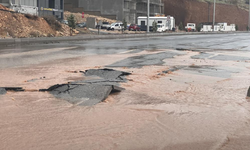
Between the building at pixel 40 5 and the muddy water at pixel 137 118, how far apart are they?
3848 cm

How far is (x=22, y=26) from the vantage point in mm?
31312

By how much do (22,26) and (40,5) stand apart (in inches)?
905

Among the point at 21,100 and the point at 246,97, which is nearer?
the point at 21,100

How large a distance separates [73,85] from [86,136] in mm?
2851

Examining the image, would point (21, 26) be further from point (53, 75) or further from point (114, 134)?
point (114, 134)

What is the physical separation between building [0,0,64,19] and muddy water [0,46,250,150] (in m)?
38.5

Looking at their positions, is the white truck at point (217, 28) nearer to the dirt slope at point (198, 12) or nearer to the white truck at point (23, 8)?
the dirt slope at point (198, 12)

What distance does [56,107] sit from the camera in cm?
575

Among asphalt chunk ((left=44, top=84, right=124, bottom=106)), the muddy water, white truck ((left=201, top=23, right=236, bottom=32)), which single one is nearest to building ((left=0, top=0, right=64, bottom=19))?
white truck ((left=201, top=23, right=236, bottom=32))

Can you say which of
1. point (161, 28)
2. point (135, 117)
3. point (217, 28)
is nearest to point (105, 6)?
point (161, 28)

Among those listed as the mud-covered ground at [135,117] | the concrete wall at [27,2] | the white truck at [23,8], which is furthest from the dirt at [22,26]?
the mud-covered ground at [135,117]

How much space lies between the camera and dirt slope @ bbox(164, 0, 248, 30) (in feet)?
313

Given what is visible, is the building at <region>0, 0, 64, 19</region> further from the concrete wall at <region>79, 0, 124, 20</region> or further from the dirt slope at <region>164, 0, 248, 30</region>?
the dirt slope at <region>164, 0, 248, 30</region>

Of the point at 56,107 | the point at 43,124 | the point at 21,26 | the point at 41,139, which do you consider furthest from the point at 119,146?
the point at 21,26
